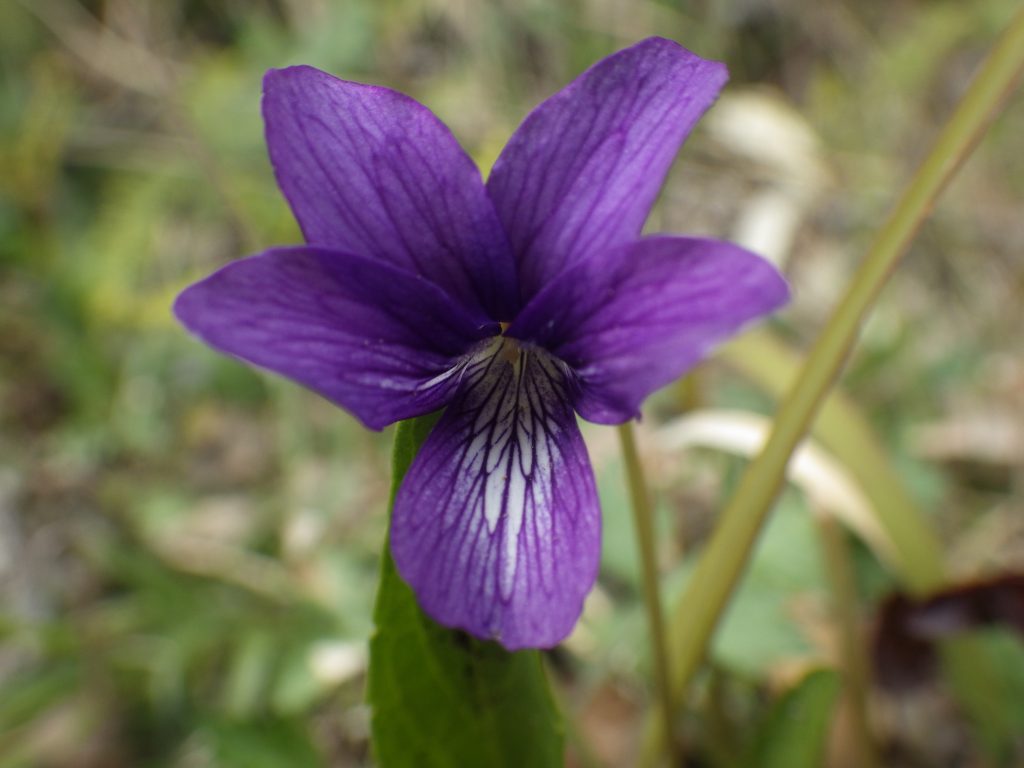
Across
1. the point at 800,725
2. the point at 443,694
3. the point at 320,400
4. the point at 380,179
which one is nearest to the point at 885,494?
the point at 800,725

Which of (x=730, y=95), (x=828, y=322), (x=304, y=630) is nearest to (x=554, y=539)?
(x=828, y=322)

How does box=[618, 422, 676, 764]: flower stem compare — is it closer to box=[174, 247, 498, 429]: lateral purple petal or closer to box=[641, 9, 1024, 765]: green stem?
box=[641, 9, 1024, 765]: green stem

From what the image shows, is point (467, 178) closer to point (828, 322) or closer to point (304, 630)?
point (828, 322)

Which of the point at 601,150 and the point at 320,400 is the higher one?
the point at 601,150

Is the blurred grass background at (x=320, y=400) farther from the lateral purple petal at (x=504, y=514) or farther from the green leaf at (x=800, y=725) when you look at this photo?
the lateral purple petal at (x=504, y=514)

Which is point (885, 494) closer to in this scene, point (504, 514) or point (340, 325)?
point (504, 514)

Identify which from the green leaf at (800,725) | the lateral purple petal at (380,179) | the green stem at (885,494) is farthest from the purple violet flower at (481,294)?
the green stem at (885,494)
